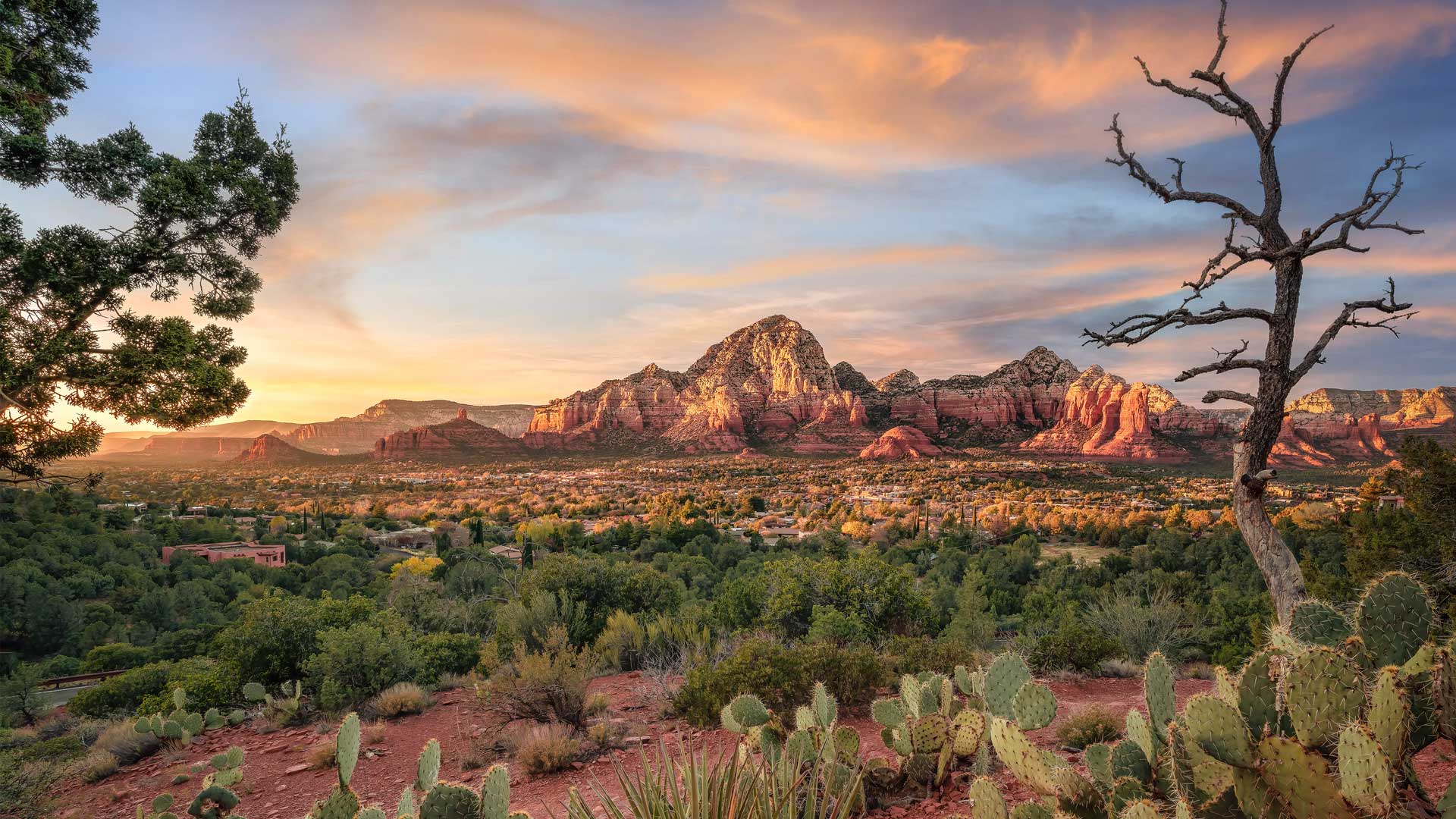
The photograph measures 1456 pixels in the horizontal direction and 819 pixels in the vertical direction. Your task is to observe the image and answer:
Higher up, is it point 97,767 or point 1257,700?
point 1257,700

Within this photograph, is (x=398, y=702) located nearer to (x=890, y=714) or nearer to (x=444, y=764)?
(x=444, y=764)

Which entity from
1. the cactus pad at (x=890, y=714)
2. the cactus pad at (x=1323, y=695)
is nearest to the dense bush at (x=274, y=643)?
the cactus pad at (x=890, y=714)

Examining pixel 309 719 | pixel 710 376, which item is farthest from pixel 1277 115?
pixel 710 376

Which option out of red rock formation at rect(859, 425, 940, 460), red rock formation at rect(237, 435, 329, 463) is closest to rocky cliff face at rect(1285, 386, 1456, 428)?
red rock formation at rect(859, 425, 940, 460)

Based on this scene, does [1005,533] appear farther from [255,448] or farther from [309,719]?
[255,448]

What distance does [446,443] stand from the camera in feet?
327

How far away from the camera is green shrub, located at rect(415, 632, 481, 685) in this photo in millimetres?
10641

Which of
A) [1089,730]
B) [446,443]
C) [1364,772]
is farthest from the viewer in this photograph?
[446,443]

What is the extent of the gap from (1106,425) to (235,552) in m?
82.3

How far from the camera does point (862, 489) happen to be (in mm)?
54375

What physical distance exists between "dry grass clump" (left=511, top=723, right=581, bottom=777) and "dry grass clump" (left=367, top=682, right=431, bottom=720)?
346 centimetres

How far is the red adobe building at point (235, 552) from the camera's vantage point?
23.9 m

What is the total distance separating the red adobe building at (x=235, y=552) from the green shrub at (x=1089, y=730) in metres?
27.1

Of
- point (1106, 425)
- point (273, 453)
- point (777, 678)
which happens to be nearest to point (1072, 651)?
point (777, 678)
